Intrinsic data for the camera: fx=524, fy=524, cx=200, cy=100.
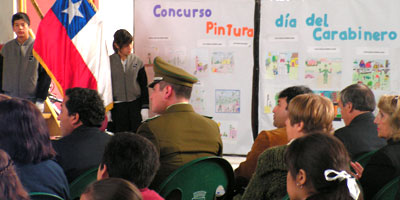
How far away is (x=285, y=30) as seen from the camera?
18.0 feet

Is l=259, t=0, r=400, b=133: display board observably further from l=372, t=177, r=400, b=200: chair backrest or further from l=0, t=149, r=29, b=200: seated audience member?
l=0, t=149, r=29, b=200: seated audience member

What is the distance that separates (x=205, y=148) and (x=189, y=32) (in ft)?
9.45

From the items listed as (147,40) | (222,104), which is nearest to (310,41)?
(222,104)

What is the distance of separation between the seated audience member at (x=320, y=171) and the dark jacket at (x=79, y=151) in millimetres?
1225

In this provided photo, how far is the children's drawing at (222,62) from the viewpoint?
5.64 meters

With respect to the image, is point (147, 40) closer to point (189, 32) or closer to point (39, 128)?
point (189, 32)

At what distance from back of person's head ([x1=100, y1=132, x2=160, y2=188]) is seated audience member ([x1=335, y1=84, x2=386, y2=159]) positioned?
161cm

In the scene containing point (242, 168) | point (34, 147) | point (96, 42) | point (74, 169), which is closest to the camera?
point (34, 147)

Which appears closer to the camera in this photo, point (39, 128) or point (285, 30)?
point (39, 128)

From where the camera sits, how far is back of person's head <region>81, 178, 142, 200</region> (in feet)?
4.99

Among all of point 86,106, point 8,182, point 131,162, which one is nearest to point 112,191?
point 8,182

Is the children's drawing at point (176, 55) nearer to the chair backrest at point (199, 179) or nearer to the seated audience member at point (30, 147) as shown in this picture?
the chair backrest at point (199, 179)

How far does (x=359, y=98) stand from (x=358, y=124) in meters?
0.19

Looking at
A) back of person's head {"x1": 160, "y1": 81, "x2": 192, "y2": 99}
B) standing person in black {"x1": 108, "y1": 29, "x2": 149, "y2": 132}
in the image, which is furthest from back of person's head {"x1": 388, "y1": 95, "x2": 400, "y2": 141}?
standing person in black {"x1": 108, "y1": 29, "x2": 149, "y2": 132}
